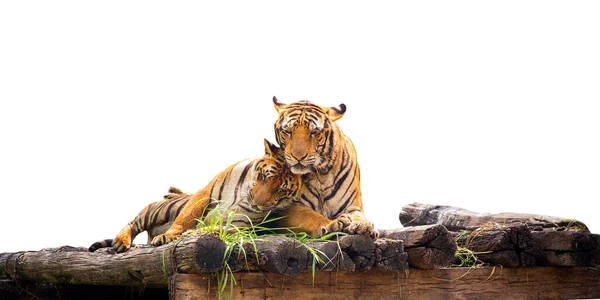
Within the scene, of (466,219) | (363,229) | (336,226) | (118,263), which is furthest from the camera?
(466,219)

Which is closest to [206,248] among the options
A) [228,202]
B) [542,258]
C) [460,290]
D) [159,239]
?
[159,239]

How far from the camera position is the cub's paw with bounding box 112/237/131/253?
490cm

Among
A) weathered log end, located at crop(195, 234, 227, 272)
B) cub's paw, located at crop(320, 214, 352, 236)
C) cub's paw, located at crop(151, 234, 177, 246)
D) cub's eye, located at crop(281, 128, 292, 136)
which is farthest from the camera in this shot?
cub's eye, located at crop(281, 128, 292, 136)

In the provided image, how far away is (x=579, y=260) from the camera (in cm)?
509

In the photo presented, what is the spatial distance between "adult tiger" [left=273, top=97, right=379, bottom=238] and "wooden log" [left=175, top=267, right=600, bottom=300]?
31 centimetres

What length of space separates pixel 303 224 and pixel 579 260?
1521mm

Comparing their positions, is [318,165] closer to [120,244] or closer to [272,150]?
[272,150]

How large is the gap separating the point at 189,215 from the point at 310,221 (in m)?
0.68

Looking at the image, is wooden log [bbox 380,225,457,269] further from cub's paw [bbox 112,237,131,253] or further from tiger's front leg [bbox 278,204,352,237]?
cub's paw [bbox 112,237,131,253]

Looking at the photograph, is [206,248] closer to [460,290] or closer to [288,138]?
[288,138]

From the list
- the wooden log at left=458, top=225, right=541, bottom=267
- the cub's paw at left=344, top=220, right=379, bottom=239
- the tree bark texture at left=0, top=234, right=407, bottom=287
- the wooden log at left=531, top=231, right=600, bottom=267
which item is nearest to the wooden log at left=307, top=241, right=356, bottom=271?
the tree bark texture at left=0, top=234, right=407, bottom=287

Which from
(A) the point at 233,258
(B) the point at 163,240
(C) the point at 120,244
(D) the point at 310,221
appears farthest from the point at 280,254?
(C) the point at 120,244

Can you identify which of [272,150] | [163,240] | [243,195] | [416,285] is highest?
[272,150]

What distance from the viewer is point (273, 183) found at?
16.0ft
